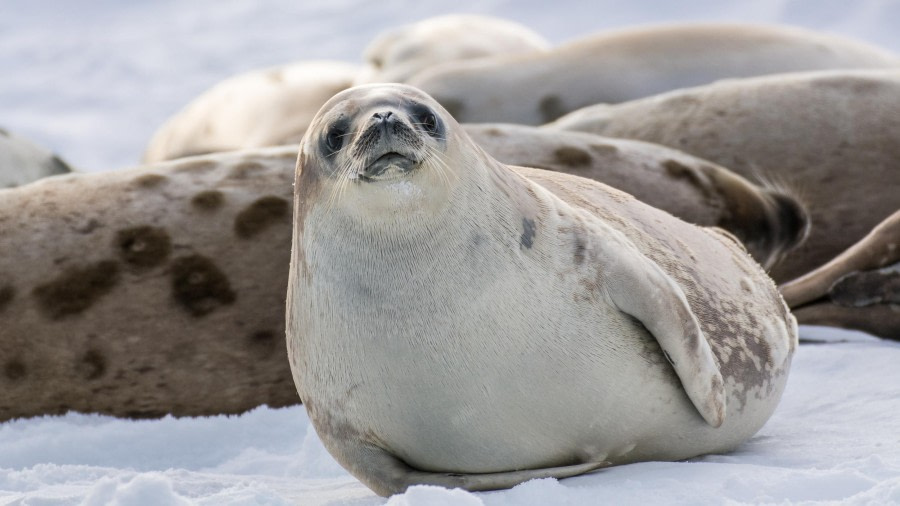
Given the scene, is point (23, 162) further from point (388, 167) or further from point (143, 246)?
point (388, 167)

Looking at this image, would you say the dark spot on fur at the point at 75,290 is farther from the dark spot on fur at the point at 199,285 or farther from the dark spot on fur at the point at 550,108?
the dark spot on fur at the point at 550,108

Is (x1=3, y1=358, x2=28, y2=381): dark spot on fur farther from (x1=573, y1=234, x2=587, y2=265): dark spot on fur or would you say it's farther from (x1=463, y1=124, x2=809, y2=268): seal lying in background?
(x1=573, y1=234, x2=587, y2=265): dark spot on fur

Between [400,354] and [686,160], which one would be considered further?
[686,160]

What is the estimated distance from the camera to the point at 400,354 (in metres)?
2.36

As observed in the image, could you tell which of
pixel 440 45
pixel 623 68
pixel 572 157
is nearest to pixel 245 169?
pixel 572 157

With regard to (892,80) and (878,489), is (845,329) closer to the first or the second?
(892,80)

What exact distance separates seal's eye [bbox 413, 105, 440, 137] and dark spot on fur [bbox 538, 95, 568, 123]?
4034mm

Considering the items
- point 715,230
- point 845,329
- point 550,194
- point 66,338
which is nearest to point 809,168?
point 845,329

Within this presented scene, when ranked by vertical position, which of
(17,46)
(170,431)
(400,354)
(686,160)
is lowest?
(17,46)

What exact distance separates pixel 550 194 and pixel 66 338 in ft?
4.94

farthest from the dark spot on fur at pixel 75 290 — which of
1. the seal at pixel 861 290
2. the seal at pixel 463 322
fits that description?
the seal at pixel 861 290

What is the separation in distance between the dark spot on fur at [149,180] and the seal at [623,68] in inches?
107

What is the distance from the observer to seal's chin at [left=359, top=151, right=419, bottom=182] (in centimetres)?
224

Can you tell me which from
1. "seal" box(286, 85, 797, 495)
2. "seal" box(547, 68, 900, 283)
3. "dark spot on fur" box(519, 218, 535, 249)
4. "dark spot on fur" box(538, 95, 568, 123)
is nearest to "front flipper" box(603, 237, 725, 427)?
"seal" box(286, 85, 797, 495)
